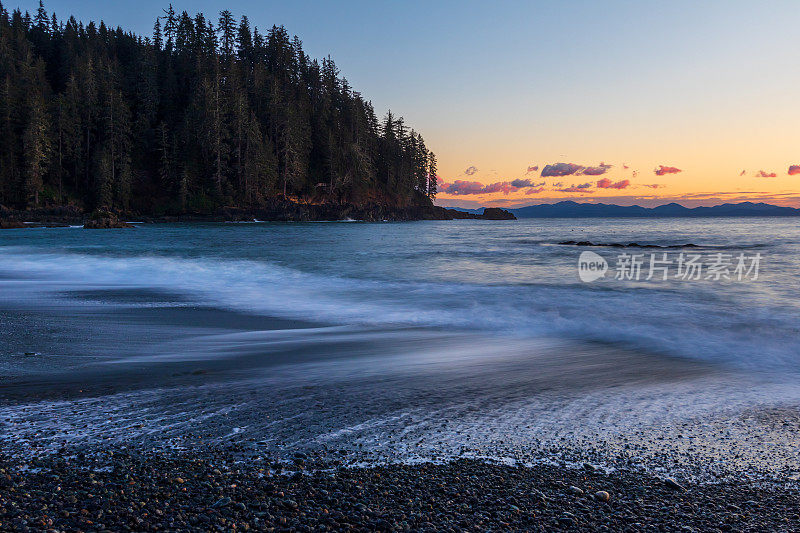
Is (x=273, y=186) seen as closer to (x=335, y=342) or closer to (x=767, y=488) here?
(x=335, y=342)

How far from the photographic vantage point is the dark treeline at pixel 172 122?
5988 cm

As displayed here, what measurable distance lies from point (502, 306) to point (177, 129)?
71.6m

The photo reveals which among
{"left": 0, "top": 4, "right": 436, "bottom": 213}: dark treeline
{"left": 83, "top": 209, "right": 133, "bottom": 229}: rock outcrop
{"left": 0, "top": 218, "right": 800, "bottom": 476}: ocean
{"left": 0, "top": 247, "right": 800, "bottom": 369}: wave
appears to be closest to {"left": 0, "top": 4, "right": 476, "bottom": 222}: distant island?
{"left": 0, "top": 4, "right": 436, "bottom": 213}: dark treeline

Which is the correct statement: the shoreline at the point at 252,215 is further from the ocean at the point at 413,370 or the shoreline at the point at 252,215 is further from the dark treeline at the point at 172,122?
the ocean at the point at 413,370

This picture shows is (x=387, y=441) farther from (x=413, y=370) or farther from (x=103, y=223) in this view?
(x=103, y=223)

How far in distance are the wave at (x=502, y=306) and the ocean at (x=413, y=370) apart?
0.25 ft

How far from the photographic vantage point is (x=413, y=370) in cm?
541

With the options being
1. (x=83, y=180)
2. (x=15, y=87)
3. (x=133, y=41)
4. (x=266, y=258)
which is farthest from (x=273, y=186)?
(x=266, y=258)

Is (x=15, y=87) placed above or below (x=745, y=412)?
above

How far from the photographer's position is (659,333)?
26.4 feet

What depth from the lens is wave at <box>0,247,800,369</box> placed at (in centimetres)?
761

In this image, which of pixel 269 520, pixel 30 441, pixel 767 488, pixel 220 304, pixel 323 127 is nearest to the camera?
pixel 269 520

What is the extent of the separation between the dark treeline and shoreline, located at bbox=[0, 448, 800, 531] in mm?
67230

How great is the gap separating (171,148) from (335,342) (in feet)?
232
